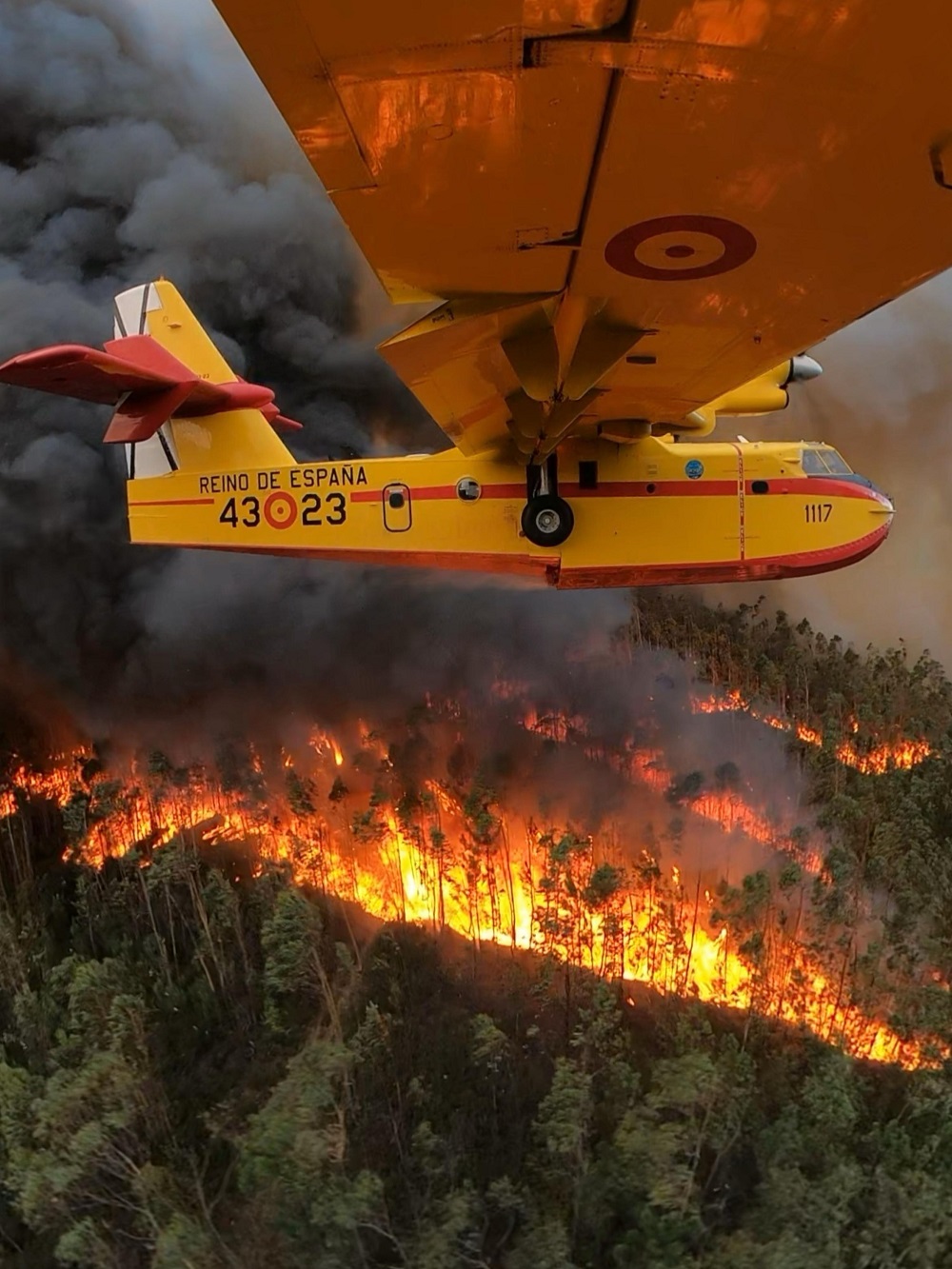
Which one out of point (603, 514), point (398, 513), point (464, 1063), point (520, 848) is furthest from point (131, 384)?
point (520, 848)

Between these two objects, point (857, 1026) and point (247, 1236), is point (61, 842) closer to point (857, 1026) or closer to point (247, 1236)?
point (247, 1236)

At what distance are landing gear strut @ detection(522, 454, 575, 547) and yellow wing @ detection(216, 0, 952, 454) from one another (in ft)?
15.2

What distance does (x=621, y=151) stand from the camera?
2611mm

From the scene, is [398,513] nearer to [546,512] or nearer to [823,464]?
[546,512]

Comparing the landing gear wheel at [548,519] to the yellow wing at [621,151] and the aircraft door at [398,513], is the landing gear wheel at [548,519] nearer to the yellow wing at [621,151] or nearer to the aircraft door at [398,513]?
the aircraft door at [398,513]

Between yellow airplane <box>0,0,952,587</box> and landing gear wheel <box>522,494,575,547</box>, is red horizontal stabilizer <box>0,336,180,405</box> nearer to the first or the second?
yellow airplane <box>0,0,952,587</box>

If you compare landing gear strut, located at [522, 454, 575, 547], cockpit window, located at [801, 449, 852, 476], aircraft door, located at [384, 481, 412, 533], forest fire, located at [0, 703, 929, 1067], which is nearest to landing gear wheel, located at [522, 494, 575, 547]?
landing gear strut, located at [522, 454, 575, 547]

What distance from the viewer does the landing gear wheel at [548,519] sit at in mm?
9008

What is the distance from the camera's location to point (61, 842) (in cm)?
1547

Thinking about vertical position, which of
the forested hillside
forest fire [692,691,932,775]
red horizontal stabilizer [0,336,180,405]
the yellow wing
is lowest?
the forested hillside

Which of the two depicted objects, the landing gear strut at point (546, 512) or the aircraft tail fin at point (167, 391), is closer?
the aircraft tail fin at point (167, 391)

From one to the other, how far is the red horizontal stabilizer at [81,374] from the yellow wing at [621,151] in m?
3.83

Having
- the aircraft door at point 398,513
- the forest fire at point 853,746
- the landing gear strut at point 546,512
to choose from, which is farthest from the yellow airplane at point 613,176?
the forest fire at point 853,746

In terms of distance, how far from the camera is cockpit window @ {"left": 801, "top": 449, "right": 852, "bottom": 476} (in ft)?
31.0
